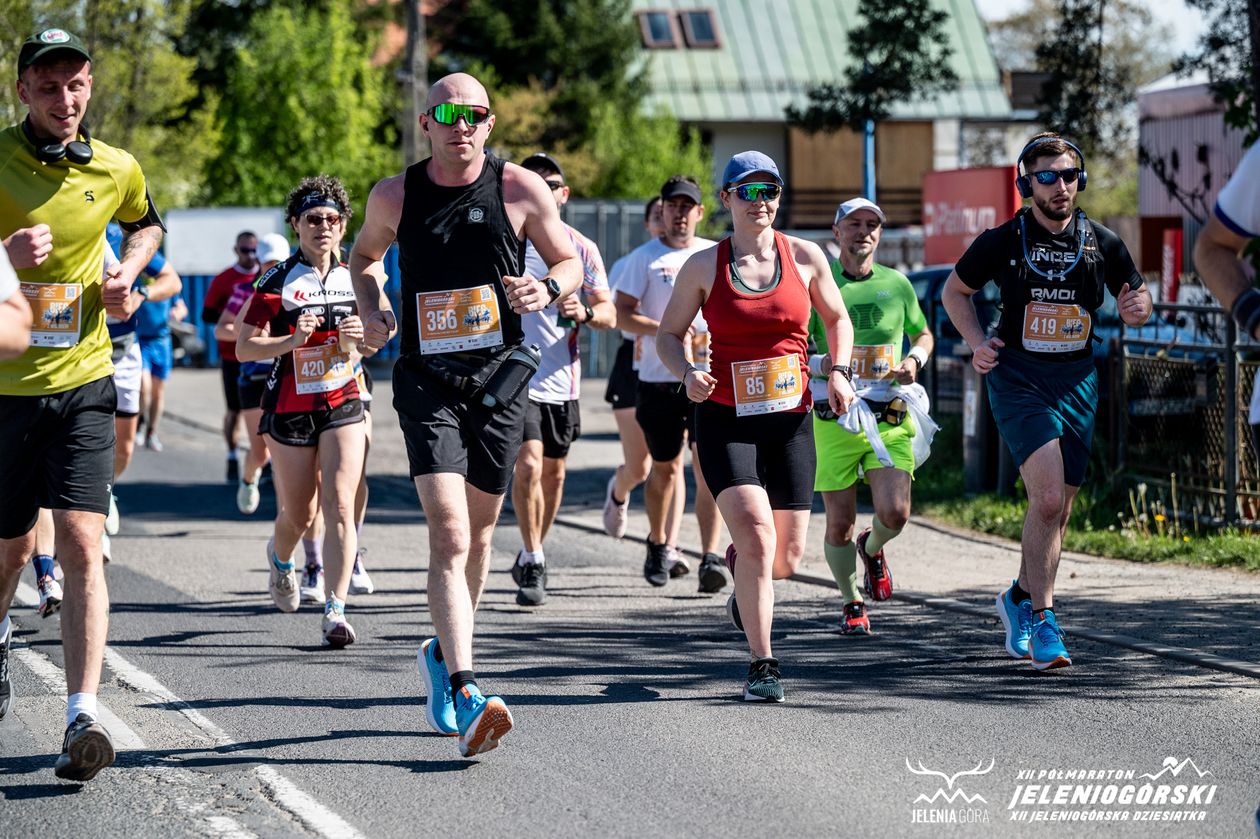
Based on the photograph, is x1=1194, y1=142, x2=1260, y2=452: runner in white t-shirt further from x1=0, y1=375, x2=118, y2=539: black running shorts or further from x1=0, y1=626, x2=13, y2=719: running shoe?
x1=0, y1=626, x2=13, y2=719: running shoe

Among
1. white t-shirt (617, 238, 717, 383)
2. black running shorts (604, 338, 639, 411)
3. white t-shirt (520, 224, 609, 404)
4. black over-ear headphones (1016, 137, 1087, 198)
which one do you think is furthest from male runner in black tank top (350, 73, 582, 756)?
black running shorts (604, 338, 639, 411)

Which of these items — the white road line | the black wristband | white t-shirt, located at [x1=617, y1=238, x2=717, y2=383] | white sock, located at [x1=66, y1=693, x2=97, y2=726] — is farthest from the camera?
white t-shirt, located at [x1=617, y1=238, x2=717, y2=383]

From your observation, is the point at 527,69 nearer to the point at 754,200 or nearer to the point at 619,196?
the point at 619,196

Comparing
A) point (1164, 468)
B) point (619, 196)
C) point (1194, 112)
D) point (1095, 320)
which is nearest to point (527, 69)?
point (619, 196)

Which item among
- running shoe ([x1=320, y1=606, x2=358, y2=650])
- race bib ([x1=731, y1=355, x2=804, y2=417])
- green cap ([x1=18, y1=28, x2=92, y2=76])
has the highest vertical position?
green cap ([x1=18, y1=28, x2=92, y2=76])

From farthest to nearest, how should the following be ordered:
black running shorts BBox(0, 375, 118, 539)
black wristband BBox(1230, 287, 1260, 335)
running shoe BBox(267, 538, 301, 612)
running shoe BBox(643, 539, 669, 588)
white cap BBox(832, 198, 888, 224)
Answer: running shoe BBox(643, 539, 669, 588) < running shoe BBox(267, 538, 301, 612) < white cap BBox(832, 198, 888, 224) < black running shorts BBox(0, 375, 118, 539) < black wristband BBox(1230, 287, 1260, 335)

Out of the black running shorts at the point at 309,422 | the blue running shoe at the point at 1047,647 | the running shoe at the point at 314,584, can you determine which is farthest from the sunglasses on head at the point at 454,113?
the running shoe at the point at 314,584

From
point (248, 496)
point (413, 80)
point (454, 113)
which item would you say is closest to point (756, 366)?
point (454, 113)

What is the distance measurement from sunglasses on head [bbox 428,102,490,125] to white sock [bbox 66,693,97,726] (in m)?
2.27

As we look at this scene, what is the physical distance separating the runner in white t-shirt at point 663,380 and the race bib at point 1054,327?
8.45 ft

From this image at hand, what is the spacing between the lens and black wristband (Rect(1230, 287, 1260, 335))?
14.8ft

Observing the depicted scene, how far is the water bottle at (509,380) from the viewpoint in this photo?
20.1ft

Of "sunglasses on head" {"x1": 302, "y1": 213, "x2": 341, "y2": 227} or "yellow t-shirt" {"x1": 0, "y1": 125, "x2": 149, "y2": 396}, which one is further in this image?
"sunglasses on head" {"x1": 302, "y1": 213, "x2": 341, "y2": 227}

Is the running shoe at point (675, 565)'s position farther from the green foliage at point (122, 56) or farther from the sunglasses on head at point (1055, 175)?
the green foliage at point (122, 56)
